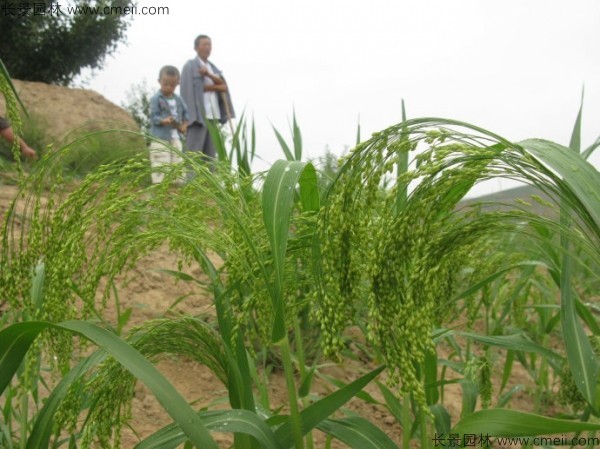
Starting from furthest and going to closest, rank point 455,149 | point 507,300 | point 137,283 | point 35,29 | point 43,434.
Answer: point 35,29, point 137,283, point 507,300, point 43,434, point 455,149

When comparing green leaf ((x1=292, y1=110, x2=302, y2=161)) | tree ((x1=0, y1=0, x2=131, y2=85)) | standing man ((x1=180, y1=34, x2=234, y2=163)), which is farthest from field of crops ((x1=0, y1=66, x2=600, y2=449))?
tree ((x1=0, y1=0, x2=131, y2=85))

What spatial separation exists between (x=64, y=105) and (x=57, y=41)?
394 centimetres

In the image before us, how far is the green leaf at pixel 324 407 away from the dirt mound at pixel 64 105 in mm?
8266

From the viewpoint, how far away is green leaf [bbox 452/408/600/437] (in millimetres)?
830

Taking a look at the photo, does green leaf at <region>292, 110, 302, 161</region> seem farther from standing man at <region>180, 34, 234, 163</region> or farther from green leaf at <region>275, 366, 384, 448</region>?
standing man at <region>180, 34, 234, 163</region>

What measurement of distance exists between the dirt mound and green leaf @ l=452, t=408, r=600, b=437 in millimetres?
8509

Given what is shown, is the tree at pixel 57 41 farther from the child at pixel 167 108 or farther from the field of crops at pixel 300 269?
the field of crops at pixel 300 269

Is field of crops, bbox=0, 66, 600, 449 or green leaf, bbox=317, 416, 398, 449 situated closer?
field of crops, bbox=0, 66, 600, 449

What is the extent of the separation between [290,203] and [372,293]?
21cm

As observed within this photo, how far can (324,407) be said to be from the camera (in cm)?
108

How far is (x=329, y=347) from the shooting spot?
82cm

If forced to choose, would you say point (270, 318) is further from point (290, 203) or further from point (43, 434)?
point (43, 434)

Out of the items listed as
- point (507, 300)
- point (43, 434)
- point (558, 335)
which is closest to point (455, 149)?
point (43, 434)

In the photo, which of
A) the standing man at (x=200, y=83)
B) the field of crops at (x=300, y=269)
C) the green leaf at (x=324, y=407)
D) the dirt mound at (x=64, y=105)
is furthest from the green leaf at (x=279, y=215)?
the dirt mound at (x=64, y=105)
